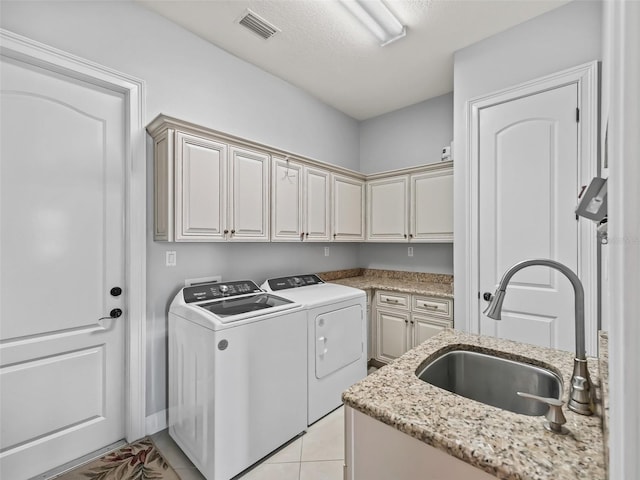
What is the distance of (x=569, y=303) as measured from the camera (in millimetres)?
2033

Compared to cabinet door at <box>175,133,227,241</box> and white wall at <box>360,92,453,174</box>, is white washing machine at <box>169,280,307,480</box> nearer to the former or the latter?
cabinet door at <box>175,133,227,241</box>

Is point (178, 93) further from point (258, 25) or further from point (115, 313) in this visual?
point (115, 313)

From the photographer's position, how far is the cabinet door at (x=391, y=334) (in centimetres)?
293

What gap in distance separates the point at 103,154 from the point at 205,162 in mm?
638

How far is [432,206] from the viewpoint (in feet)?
9.90

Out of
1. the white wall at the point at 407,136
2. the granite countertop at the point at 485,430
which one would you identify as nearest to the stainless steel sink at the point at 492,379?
the granite countertop at the point at 485,430

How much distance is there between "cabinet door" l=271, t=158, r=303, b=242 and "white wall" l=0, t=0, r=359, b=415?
0.32 m

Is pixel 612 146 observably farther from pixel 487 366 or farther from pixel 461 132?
pixel 461 132

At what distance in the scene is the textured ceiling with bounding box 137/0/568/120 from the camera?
6.73ft

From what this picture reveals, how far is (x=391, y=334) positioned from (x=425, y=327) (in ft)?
1.24

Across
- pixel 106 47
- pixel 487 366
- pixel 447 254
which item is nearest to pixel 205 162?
pixel 106 47

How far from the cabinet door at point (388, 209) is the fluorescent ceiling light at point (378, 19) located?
52.8 inches

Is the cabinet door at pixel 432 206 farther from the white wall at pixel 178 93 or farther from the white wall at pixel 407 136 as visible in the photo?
the white wall at pixel 178 93

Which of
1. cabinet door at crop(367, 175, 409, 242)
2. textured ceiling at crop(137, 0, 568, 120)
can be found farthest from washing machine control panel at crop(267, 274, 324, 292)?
textured ceiling at crop(137, 0, 568, 120)
